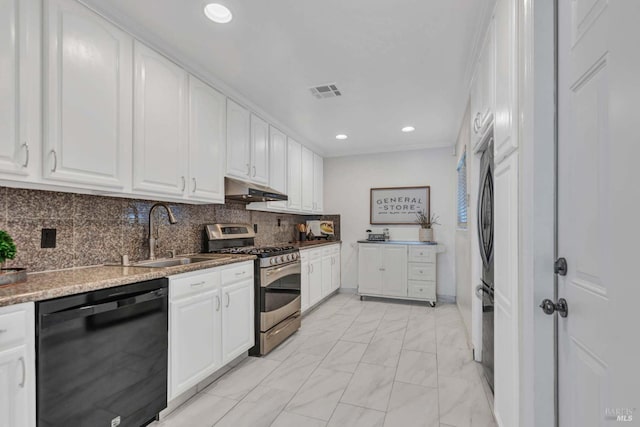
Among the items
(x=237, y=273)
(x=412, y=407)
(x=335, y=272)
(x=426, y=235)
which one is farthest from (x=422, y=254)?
(x=237, y=273)

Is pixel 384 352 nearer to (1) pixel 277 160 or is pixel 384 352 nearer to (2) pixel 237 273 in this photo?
(2) pixel 237 273

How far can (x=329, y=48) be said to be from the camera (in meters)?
2.18

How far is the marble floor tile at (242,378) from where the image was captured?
7.11 feet

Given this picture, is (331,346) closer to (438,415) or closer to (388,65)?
(438,415)

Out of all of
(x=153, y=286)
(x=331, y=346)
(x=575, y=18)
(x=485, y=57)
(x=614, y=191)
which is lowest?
(x=331, y=346)

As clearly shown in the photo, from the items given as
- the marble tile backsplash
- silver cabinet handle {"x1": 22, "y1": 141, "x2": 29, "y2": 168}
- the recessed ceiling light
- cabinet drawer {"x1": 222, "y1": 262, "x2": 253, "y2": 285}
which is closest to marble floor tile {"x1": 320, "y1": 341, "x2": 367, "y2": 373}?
cabinet drawer {"x1": 222, "y1": 262, "x2": 253, "y2": 285}

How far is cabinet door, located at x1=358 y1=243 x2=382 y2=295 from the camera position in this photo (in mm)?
4695

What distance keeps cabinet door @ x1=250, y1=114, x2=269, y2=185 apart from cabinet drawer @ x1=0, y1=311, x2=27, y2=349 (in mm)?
2248

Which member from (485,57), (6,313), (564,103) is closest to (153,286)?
(6,313)

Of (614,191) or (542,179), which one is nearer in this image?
(614,191)

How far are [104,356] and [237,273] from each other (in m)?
1.12

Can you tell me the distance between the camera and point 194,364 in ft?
6.69

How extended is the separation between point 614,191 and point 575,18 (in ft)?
2.18

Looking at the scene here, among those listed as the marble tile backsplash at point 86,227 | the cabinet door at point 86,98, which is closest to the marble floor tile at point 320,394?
the marble tile backsplash at point 86,227
